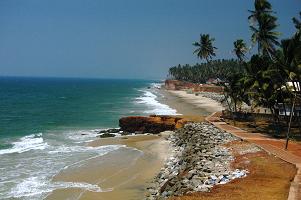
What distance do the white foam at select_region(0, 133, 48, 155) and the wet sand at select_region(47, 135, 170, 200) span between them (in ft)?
18.0

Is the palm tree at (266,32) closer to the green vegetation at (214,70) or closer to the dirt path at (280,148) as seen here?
the dirt path at (280,148)

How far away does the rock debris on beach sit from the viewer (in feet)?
69.0

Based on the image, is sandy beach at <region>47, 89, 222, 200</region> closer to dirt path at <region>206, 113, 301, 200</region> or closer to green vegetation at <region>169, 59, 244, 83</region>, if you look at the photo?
dirt path at <region>206, 113, 301, 200</region>

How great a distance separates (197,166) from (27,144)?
24.8 meters

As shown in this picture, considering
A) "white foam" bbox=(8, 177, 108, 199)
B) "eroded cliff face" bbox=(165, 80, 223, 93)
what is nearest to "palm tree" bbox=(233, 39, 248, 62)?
"white foam" bbox=(8, 177, 108, 199)

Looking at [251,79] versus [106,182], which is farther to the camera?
[251,79]

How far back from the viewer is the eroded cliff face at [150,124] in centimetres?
5044

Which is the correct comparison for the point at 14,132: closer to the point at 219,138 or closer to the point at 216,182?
the point at 219,138

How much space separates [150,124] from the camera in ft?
167

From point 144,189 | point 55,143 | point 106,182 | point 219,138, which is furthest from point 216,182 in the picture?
point 55,143

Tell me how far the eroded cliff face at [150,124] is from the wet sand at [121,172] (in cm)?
666

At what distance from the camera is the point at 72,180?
28.5 meters

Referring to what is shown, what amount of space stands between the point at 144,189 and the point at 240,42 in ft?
129

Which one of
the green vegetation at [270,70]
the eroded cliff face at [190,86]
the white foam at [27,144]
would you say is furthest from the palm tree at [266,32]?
the eroded cliff face at [190,86]
